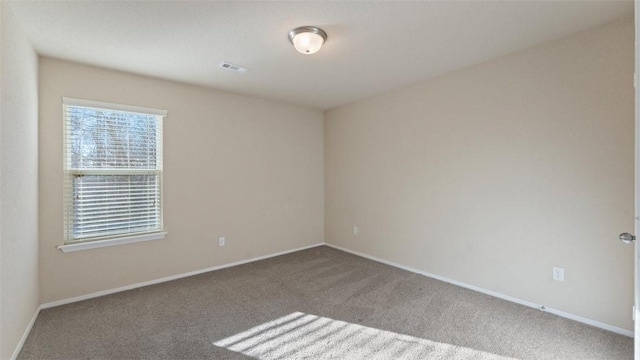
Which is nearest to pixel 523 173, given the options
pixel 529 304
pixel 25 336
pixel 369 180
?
pixel 529 304

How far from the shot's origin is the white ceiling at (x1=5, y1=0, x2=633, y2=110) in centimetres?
196

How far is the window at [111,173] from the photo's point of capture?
2.81 meters

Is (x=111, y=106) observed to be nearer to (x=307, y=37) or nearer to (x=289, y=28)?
(x=289, y=28)

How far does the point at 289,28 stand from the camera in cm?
221

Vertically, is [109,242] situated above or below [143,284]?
above

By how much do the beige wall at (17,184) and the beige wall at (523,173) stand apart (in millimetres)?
3602

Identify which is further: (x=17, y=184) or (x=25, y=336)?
(x=25, y=336)

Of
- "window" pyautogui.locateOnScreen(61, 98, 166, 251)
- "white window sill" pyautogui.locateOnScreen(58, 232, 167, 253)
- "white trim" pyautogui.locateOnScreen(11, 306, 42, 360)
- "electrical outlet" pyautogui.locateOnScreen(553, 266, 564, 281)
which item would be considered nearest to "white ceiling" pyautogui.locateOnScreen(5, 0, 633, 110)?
"window" pyautogui.locateOnScreen(61, 98, 166, 251)

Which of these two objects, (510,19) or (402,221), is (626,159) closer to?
(510,19)

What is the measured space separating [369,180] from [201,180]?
91.3 inches

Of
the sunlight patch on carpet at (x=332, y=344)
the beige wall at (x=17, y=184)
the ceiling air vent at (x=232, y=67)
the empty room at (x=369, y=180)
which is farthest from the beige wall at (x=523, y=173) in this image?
the beige wall at (x=17, y=184)

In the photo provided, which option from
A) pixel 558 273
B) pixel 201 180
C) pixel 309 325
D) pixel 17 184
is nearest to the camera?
pixel 17 184

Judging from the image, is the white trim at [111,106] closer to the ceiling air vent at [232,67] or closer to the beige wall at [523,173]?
the ceiling air vent at [232,67]

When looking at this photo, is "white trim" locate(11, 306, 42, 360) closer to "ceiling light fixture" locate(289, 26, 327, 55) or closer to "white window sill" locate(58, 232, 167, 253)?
"white window sill" locate(58, 232, 167, 253)
